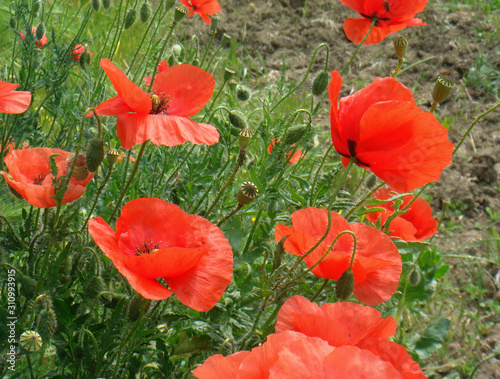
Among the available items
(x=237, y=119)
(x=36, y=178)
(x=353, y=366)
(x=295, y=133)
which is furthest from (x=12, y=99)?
(x=353, y=366)

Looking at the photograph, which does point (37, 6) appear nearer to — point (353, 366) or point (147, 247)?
point (147, 247)

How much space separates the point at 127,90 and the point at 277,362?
63cm

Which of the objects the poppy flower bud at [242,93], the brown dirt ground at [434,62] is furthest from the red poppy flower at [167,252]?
the brown dirt ground at [434,62]

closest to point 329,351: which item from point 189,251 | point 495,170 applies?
point 189,251

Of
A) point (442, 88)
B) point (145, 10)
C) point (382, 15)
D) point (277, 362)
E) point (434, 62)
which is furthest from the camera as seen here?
point (434, 62)

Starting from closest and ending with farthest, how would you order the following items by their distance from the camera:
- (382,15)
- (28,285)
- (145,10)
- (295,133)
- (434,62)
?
(28,285) < (295,133) < (382,15) < (145,10) < (434,62)

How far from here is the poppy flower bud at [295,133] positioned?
1.64m

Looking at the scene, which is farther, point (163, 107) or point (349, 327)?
point (163, 107)

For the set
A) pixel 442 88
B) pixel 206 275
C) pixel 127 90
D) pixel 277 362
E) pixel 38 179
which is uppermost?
pixel 442 88

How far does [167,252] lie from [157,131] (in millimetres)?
302

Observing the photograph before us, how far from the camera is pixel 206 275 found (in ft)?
3.75

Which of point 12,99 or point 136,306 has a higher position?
point 12,99

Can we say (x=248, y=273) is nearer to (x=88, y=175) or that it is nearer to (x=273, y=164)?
(x=273, y=164)

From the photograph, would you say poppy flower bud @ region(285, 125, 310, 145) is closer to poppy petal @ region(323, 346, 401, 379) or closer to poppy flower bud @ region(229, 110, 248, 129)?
poppy flower bud @ region(229, 110, 248, 129)
